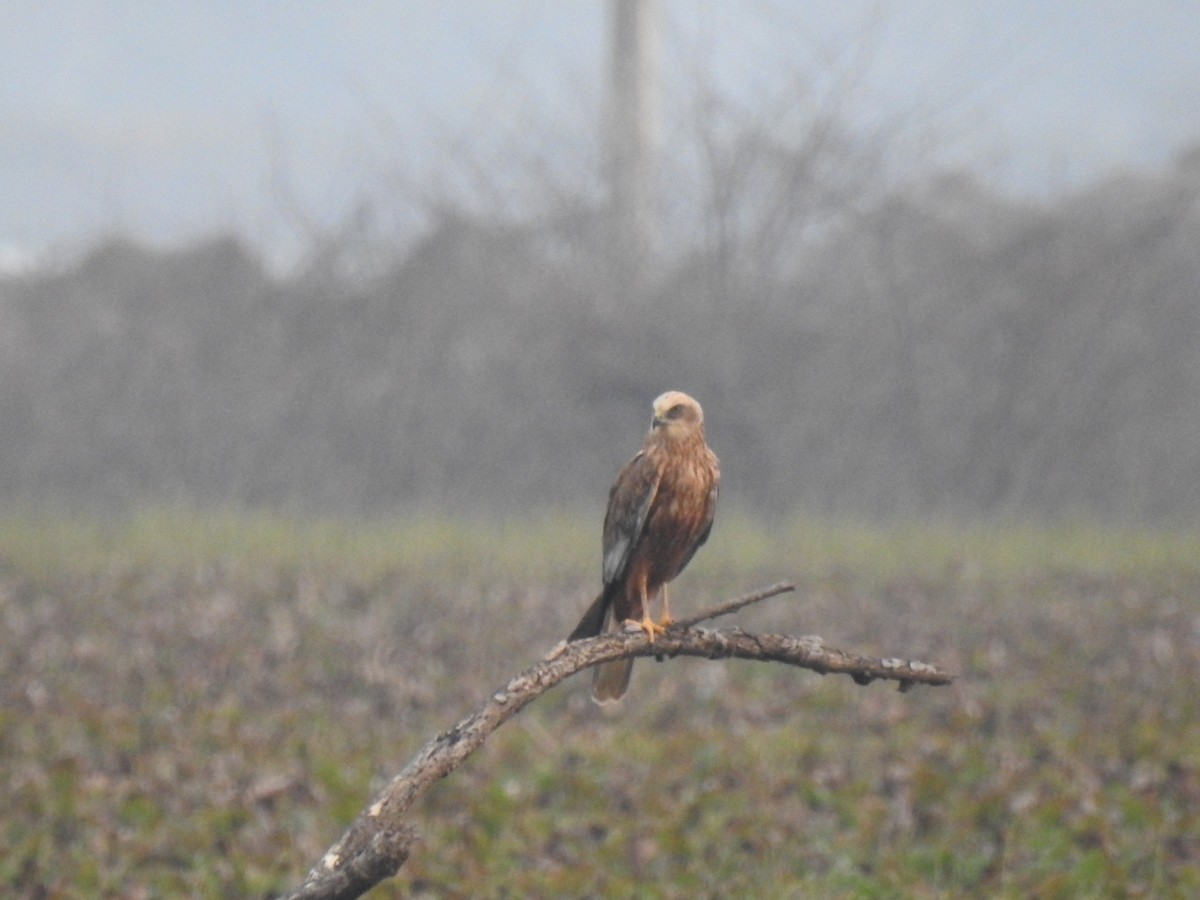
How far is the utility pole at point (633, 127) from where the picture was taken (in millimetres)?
17172

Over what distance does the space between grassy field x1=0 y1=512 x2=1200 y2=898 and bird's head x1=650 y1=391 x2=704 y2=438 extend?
2.86 m

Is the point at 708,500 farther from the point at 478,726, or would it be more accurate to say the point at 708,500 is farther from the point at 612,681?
the point at 478,726

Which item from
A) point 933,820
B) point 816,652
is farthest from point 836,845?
point 816,652

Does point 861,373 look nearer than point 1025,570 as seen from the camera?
No

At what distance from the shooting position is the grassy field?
6047 mm

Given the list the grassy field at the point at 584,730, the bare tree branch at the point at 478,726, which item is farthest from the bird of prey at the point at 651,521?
the grassy field at the point at 584,730

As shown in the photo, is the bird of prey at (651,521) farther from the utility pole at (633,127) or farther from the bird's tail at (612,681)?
the utility pole at (633,127)

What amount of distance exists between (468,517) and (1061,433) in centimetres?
631

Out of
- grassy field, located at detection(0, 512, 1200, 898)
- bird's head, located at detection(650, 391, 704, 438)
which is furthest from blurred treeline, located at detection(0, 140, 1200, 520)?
bird's head, located at detection(650, 391, 704, 438)

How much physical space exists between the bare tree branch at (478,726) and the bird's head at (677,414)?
14.4 inches

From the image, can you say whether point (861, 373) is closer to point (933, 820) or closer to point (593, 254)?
point (593, 254)

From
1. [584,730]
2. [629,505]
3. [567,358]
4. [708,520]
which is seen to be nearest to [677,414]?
[629,505]

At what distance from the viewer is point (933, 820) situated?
660 centimetres

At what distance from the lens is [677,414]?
322 centimetres
